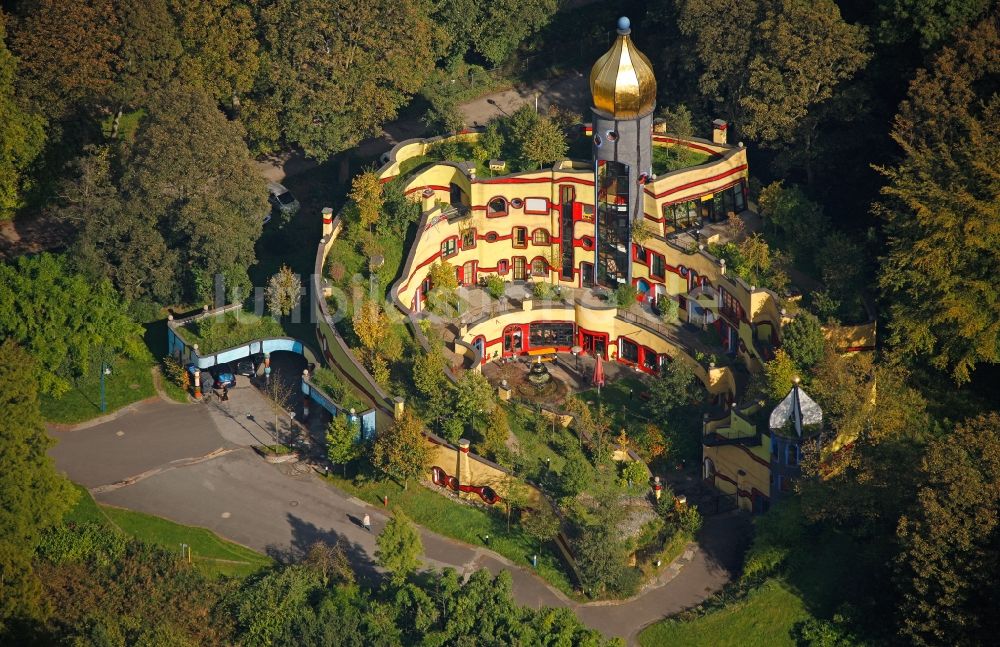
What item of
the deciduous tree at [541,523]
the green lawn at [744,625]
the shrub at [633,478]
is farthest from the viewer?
the shrub at [633,478]

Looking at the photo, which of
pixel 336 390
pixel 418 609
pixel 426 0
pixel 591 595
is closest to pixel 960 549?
pixel 591 595

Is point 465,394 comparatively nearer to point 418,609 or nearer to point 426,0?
point 418,609

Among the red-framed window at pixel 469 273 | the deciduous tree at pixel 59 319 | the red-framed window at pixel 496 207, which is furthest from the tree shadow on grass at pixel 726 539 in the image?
the deciduous tree at pixel 59 319

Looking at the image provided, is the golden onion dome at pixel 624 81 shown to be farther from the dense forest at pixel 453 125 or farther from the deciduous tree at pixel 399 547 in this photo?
the deciduous tree at pixel 399 547

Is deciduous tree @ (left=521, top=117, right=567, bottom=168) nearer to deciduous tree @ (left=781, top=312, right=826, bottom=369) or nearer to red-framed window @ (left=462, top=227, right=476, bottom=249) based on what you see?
red-framed window @ (left=462, top=227, right=476, bottom=249)

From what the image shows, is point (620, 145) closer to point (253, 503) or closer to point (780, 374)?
point (780, 374)

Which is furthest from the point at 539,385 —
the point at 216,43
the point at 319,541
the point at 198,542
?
the point at 216,43

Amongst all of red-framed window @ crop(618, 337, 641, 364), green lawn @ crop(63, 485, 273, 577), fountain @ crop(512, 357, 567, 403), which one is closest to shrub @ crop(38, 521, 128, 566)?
green lawn @ crop(63, 485, 273, 577)
